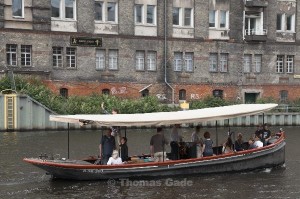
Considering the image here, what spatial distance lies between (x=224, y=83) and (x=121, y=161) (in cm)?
3334

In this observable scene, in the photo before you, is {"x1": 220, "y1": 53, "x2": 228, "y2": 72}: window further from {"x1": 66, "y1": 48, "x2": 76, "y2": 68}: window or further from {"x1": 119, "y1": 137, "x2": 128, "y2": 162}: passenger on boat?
{"x1": 119, "y1": 137, "x2": 128, "y2": 162}: passenger on boat

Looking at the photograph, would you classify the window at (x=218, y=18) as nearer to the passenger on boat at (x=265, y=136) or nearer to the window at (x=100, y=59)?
the window at (x=100, y=59)

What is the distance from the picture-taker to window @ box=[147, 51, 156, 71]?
52.0 m

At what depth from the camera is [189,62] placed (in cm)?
5369

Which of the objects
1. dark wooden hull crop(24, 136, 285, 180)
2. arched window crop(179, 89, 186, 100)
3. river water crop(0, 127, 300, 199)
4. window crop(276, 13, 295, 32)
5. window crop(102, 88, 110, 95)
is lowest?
river water crop(0, 127, 300, 199)

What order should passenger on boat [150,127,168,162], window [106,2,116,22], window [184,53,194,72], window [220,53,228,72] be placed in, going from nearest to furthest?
passenger on boat [150,127,168,162] → window [106,2,116,22] → window [184,53,194,72] → window [220,53,228,72]

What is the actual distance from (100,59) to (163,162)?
28558mm

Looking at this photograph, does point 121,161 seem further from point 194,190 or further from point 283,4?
point 283,4

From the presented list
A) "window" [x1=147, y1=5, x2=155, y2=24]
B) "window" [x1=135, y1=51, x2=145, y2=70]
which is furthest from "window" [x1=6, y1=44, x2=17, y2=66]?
"window" [x1=147, y1=5, x2=155, y2=24]

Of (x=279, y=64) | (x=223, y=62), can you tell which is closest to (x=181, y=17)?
(x=223, y=62)

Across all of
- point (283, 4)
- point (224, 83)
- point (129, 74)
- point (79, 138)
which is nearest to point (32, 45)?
point (129, 74)

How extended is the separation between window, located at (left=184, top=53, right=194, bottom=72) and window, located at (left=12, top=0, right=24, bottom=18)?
49.7 ft

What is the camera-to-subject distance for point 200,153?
24.0m

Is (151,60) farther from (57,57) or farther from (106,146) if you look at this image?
(106,146)
